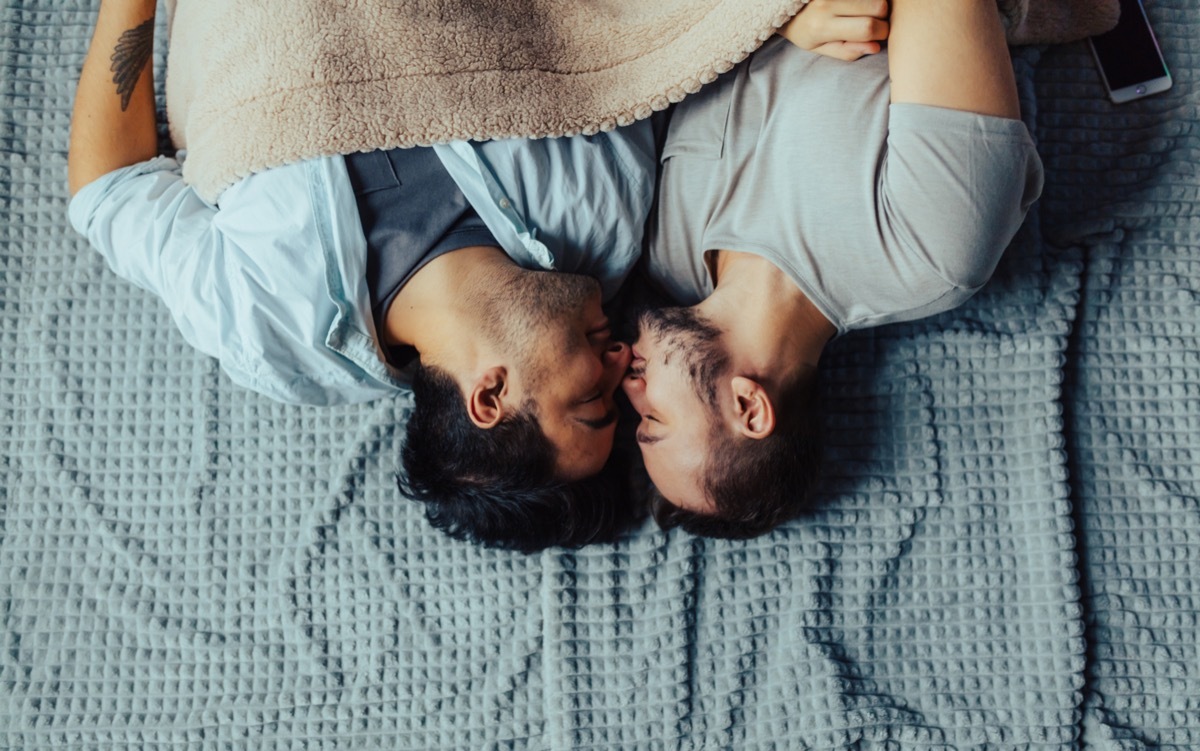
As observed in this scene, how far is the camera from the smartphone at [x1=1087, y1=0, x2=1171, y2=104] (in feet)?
3.77

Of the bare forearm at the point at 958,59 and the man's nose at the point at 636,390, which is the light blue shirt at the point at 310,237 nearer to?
the man's nose at the point at 636,390

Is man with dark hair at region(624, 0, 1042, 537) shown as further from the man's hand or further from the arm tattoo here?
the arm tattoo

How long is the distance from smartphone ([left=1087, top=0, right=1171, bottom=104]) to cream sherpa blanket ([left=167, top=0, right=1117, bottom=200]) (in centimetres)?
24

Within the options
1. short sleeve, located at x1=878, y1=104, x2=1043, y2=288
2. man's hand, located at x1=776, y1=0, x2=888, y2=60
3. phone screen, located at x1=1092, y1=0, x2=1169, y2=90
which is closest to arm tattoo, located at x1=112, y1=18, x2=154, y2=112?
man's hand, located at x1=776, y1=0, x2=888, y2=60

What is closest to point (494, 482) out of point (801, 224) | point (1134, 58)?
point (801, 224)

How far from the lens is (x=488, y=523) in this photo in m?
1.02

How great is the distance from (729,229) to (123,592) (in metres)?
0.90

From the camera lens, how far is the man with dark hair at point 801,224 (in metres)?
0.86

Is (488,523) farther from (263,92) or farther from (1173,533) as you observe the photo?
(1173,533)

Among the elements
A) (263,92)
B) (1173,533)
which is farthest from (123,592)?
(1173,533)

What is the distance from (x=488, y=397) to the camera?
0.95 m

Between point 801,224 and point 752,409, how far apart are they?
21cm

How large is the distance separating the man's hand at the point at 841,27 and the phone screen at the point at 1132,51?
1.48 ft

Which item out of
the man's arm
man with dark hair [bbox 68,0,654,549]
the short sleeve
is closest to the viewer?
the short sleeve
